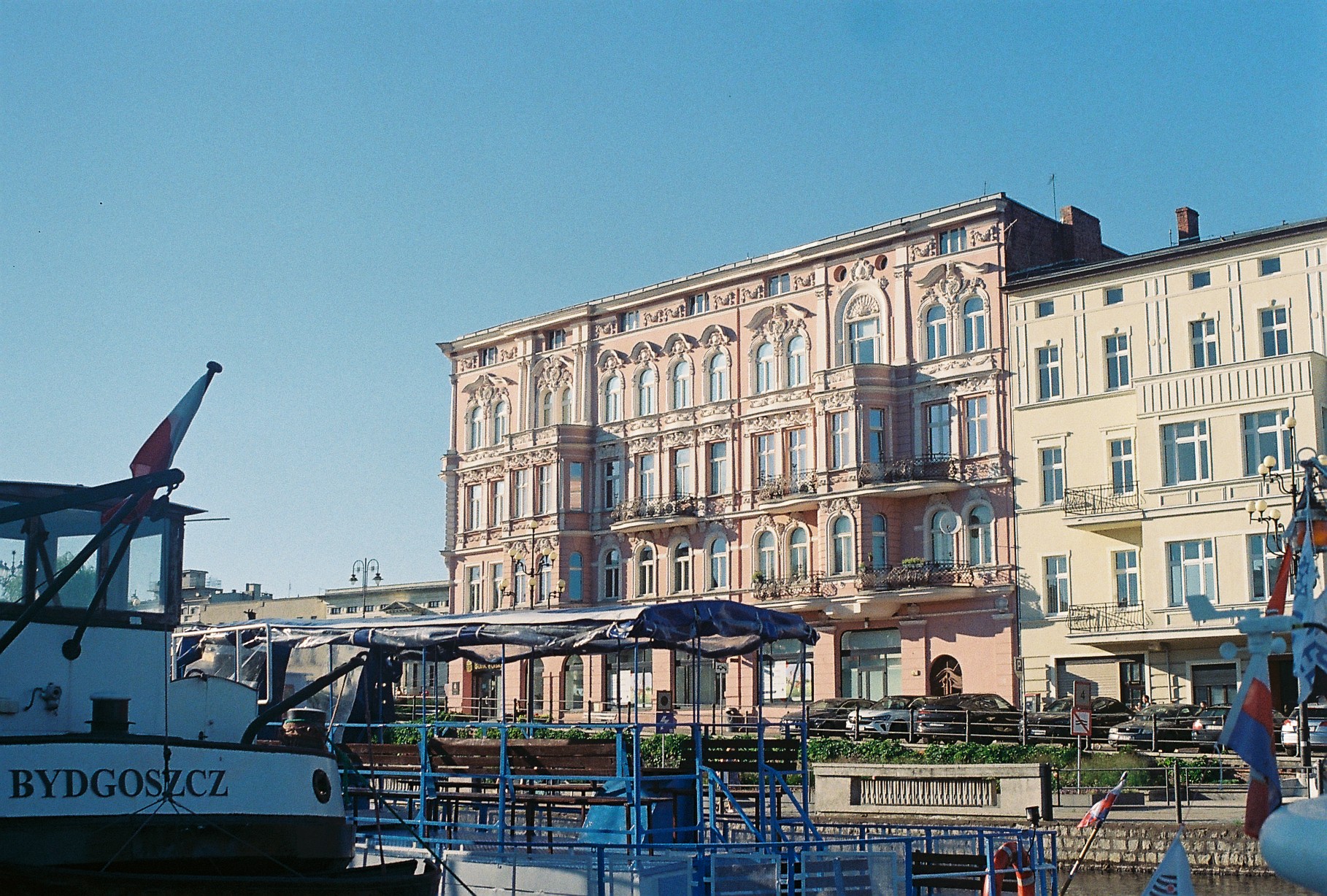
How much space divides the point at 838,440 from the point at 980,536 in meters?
5.72

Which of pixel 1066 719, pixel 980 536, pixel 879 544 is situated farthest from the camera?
pixel 879 544

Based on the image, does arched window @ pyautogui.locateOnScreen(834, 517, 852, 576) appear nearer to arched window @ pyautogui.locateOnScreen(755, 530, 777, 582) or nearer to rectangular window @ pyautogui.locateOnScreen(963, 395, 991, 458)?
arched window @ pyautogui.locateOnScreen(755, 530, 777, 582)

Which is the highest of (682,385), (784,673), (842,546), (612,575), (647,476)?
(682,385)

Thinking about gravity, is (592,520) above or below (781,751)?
above

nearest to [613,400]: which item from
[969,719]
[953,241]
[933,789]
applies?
[953,241]

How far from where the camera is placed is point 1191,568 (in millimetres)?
43344

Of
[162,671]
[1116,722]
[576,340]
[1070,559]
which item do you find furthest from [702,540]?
[162,671]

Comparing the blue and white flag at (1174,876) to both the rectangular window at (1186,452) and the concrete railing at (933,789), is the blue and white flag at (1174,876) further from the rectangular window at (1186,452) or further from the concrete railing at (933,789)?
the rectangular window at (1186,452)

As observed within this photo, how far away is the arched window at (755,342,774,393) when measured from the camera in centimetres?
5450

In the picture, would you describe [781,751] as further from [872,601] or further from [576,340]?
[576,340]

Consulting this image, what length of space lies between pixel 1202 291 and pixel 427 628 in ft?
105

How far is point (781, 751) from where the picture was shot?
17.7 metres

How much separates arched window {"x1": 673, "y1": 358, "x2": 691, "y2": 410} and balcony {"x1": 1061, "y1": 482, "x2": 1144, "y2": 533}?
51.8 feet

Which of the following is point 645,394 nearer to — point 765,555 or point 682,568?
point 682,568
